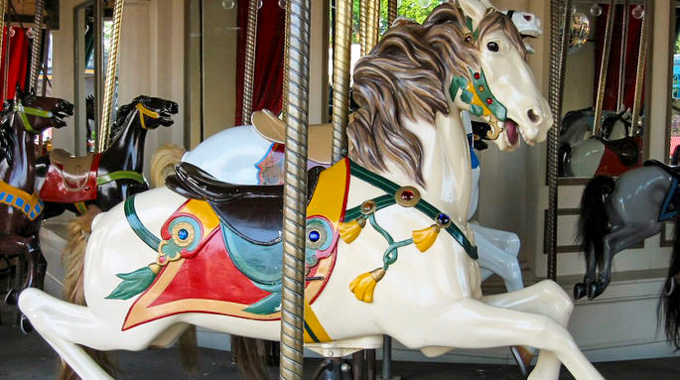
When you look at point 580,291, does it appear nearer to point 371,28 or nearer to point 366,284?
point 371,28

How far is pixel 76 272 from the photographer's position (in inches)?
103

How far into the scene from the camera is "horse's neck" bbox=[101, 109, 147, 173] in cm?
522

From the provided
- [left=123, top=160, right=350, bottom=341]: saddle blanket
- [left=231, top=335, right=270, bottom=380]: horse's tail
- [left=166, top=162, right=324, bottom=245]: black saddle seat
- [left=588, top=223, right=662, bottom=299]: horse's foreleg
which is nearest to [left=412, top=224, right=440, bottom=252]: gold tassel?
[left=123, top=160, right=350, bottom=341]: saddle blanket

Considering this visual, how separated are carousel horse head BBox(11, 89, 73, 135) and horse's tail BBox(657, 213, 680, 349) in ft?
12.1

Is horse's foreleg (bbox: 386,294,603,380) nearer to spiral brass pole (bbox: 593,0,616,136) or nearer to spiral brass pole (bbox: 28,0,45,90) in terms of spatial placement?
spiral brass pole (bbox: 593,0,616,136)

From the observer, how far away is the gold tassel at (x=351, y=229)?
87.9 inches

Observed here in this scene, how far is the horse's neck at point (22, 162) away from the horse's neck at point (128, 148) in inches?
23.6

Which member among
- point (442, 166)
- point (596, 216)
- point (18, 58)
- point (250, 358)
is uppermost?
point (18, 58)

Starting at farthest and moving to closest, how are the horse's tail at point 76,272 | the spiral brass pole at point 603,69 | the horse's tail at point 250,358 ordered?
the spiral brass pole at point 603,69 < the horse's tail at point 250,358 < the horse's tail at point 76,272

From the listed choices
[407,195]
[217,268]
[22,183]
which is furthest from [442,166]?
[22,183]

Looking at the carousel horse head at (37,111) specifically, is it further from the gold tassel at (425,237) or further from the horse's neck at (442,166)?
the gold tassel at (425,237)

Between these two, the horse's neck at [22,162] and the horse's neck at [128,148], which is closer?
the horse's neck at [22,162]

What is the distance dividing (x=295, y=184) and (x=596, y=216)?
149 inches

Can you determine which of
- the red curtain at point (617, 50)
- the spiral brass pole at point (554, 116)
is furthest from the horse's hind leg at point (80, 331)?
the red curtain at point (617, 50)
